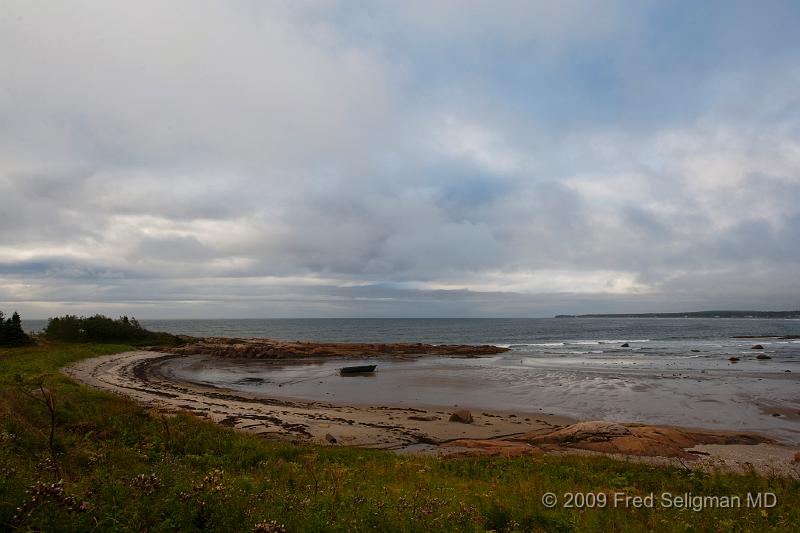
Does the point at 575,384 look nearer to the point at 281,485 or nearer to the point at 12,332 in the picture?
the point at 281,485

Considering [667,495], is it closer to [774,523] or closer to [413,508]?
[774,523]

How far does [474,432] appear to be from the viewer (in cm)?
1798

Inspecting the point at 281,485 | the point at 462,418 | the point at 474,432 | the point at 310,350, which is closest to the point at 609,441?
the point at 474,432

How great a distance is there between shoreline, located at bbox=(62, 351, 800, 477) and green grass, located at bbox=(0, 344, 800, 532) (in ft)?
9.13

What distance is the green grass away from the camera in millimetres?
4738

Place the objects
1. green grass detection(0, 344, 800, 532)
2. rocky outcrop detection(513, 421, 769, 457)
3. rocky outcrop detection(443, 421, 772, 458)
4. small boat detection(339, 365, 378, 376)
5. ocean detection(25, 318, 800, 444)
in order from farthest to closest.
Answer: small boat detection(339, 365, 378, 376) < ocean detection(25, 318, 800, 444) < rocky outcrop detection(513, 421, 769, 457) < rocky outcrop detection(443, 421, 772, 458) < green grass detection(0, 344, 800, 532)

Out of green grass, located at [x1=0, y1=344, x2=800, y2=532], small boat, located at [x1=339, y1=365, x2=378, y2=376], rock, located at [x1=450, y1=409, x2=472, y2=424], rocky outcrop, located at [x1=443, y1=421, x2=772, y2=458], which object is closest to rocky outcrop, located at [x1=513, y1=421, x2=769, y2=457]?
rocky outcrop, located at [x1=443, y1=421, x2=772, y2=458]

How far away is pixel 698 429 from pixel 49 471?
73.3 ft

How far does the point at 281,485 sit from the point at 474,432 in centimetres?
1185

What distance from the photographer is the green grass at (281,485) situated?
15.5ft

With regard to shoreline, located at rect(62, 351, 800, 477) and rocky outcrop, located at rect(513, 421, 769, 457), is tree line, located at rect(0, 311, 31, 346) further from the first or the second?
rocky outcrop, located at rect(513, 421, 769, 457)

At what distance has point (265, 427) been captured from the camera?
1719 centimetres

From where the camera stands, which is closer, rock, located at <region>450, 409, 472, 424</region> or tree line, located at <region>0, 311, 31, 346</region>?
rock, located at <region>450, 409, 472, 424</region>

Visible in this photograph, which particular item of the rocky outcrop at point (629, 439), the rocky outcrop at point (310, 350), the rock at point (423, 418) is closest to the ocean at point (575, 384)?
the rocky outcrop at point (310, 350)
